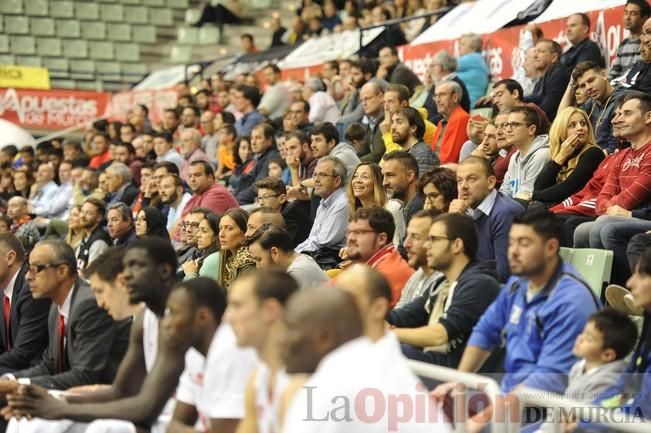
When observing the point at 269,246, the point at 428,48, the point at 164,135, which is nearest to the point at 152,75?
the point at 164,135

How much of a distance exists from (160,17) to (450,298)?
59.8ft

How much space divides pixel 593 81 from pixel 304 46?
353 inches

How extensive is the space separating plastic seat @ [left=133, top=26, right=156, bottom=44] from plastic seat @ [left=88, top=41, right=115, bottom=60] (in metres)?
0.57

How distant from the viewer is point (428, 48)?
13531 millimetres

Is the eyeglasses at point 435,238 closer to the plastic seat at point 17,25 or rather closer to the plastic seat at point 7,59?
the plastic seat at point 7,59

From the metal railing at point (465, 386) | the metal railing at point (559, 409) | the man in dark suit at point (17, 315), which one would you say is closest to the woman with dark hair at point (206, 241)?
the man in dark suit at point (17, 315)

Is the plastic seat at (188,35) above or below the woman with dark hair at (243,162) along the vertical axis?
above

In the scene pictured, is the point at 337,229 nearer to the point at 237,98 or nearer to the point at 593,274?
the point at 593,274

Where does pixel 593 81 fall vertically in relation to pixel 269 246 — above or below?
above

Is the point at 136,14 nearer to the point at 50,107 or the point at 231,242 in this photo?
the point at 50,107

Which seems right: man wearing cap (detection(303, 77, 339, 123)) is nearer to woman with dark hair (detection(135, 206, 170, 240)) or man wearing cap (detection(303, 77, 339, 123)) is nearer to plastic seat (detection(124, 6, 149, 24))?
woman with dark hair (detection(135, 206, 170, 240))

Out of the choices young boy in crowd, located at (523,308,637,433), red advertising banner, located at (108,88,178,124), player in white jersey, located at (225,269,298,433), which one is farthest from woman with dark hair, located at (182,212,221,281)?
red advertising banner, located at (108,88,178,124)

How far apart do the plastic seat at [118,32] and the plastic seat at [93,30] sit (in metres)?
0.14

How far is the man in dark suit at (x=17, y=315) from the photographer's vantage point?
734 centimetres
